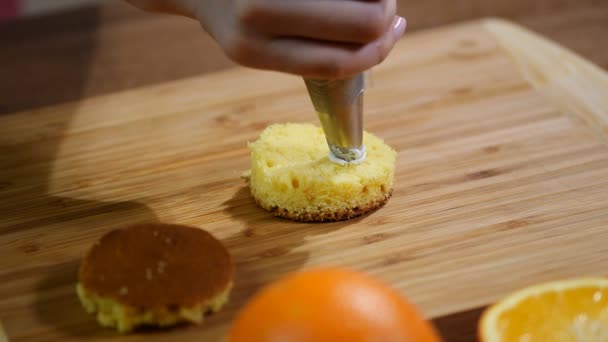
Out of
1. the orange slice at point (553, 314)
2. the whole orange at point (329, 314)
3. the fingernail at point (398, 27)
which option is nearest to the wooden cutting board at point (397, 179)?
the orange slice at point (553, 314)

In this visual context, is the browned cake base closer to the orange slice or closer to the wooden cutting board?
the wooden cutting board

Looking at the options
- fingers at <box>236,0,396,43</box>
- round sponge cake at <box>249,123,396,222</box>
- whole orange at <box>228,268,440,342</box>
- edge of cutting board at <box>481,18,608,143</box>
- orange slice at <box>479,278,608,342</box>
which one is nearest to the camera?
whole orange at <box>228,268,440,342</box>

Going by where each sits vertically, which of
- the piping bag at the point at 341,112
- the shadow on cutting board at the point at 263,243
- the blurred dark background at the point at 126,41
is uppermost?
the piping bag at the point at 341,112

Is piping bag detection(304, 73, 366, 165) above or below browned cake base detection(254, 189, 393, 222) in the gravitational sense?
above

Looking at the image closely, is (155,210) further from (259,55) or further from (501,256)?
(501,256)

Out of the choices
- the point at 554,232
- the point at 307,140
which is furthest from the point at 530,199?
the point at 307,140

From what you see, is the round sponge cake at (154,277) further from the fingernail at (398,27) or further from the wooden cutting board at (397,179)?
the fingernail at (398,27)

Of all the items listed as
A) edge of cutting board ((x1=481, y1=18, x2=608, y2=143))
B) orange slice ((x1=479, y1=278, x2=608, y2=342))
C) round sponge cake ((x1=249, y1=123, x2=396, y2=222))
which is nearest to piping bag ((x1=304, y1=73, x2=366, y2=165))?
round sponge cake ((x1=249, y1=123, x2=396, y2=222))
